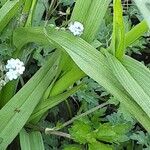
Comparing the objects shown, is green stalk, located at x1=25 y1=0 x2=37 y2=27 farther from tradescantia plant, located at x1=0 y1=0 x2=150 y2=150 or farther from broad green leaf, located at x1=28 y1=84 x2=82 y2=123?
broad green leaf, located at x1=28 y1=84 x2=82 y2=123

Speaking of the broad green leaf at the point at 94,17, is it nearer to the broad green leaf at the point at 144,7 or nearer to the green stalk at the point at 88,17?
the green stalk at the point at 88,17

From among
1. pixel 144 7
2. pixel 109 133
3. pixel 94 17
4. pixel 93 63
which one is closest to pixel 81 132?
pixel 109 133

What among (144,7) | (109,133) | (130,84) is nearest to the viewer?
(144,7)

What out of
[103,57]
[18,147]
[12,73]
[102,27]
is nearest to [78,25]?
[103,57]

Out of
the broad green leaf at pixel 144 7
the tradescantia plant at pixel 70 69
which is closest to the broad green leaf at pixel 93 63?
the tradescantia plant at pixel 70 69

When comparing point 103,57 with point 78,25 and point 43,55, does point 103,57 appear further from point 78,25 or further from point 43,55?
point 43,55

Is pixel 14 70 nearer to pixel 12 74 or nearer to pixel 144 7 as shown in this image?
pixel 12 74

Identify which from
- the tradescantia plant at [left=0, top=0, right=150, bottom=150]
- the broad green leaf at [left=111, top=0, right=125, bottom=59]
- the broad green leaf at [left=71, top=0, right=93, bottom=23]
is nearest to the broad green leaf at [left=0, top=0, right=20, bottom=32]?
the tradescantia plant at [left=0, top=0, right=150, bottom=150]
